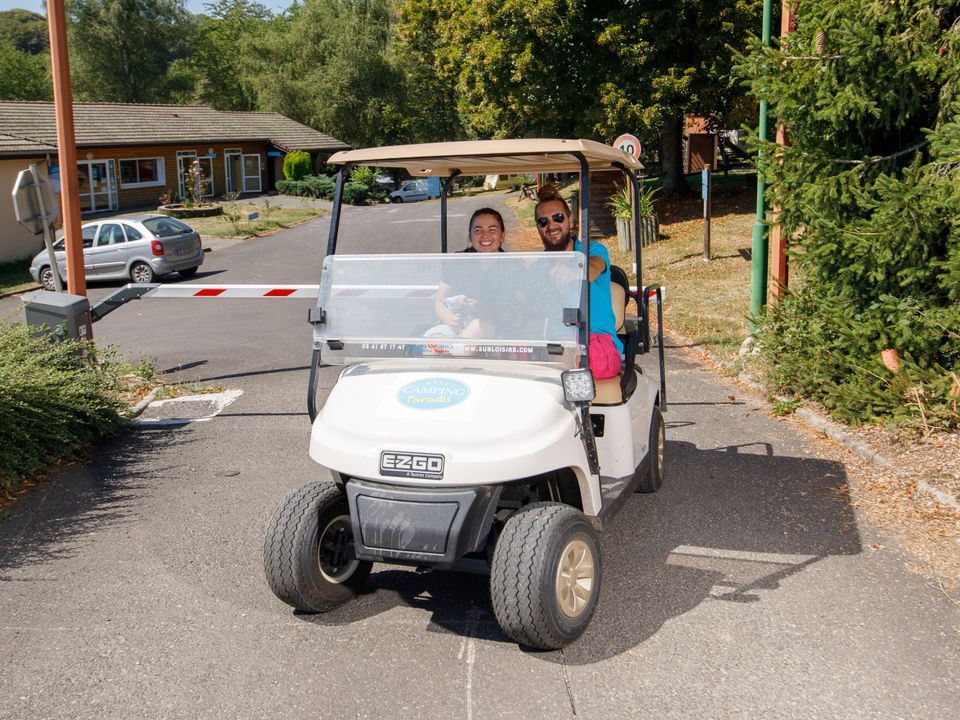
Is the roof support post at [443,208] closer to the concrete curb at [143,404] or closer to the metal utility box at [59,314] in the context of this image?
the concrete curb at [143,404]

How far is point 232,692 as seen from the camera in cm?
404

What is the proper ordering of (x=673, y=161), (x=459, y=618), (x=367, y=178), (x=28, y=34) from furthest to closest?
(x=28, y=34), (x=367, y=178), (x=673, y=161), (x=459, y=618)

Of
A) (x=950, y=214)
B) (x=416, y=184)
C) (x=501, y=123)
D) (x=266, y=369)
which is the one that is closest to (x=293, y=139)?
(x=416, y=184)

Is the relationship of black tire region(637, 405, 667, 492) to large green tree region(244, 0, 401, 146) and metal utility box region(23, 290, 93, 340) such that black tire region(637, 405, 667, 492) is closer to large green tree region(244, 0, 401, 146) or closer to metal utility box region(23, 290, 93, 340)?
metal utility box region(23, 290, 93, 340)

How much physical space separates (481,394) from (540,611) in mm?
997

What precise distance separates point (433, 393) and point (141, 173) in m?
43.1

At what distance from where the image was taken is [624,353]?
5836mm

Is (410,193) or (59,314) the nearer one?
(59,314)

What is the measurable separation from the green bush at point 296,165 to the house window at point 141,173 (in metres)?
8.36

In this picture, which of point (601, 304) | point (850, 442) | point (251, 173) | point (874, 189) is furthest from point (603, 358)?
point (251, 173)

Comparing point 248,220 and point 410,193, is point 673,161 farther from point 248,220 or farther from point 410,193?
point 410,193

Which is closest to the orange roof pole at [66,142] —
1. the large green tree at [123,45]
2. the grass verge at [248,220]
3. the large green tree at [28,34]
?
the grass verge at [248,220]

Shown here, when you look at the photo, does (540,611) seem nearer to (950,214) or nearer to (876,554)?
(876,554)

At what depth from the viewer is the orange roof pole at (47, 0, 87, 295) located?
30.7ft
